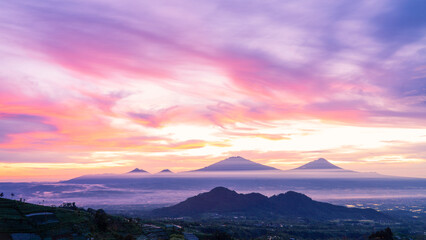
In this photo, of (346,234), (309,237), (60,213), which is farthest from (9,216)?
(346,234)

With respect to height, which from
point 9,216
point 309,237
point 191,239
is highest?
point 9,216

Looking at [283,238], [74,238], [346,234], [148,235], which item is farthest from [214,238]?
[346,234]

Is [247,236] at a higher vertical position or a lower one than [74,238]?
lower

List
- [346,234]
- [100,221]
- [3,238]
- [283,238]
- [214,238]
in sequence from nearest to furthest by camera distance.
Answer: [3,238] < [100,221] < [214,238] < [283,238] < [346,234]

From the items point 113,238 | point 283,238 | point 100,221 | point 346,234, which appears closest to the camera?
point 113,238

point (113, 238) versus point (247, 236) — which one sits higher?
point (113, 238)

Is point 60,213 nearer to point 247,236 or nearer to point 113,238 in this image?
point 113,238

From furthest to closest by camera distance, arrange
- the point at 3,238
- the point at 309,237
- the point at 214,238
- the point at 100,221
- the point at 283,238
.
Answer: the point at 309,237, the point at 283,238, the point at 214,238, the point at 100,221, the point at 3,238

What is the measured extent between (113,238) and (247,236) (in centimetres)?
7601

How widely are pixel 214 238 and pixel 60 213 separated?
3414cm

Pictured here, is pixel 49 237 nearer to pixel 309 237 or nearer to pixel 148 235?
pixel 148 235

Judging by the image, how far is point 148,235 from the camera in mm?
72625

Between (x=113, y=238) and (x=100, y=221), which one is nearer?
(x=113, y=238)

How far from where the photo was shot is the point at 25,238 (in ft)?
196
